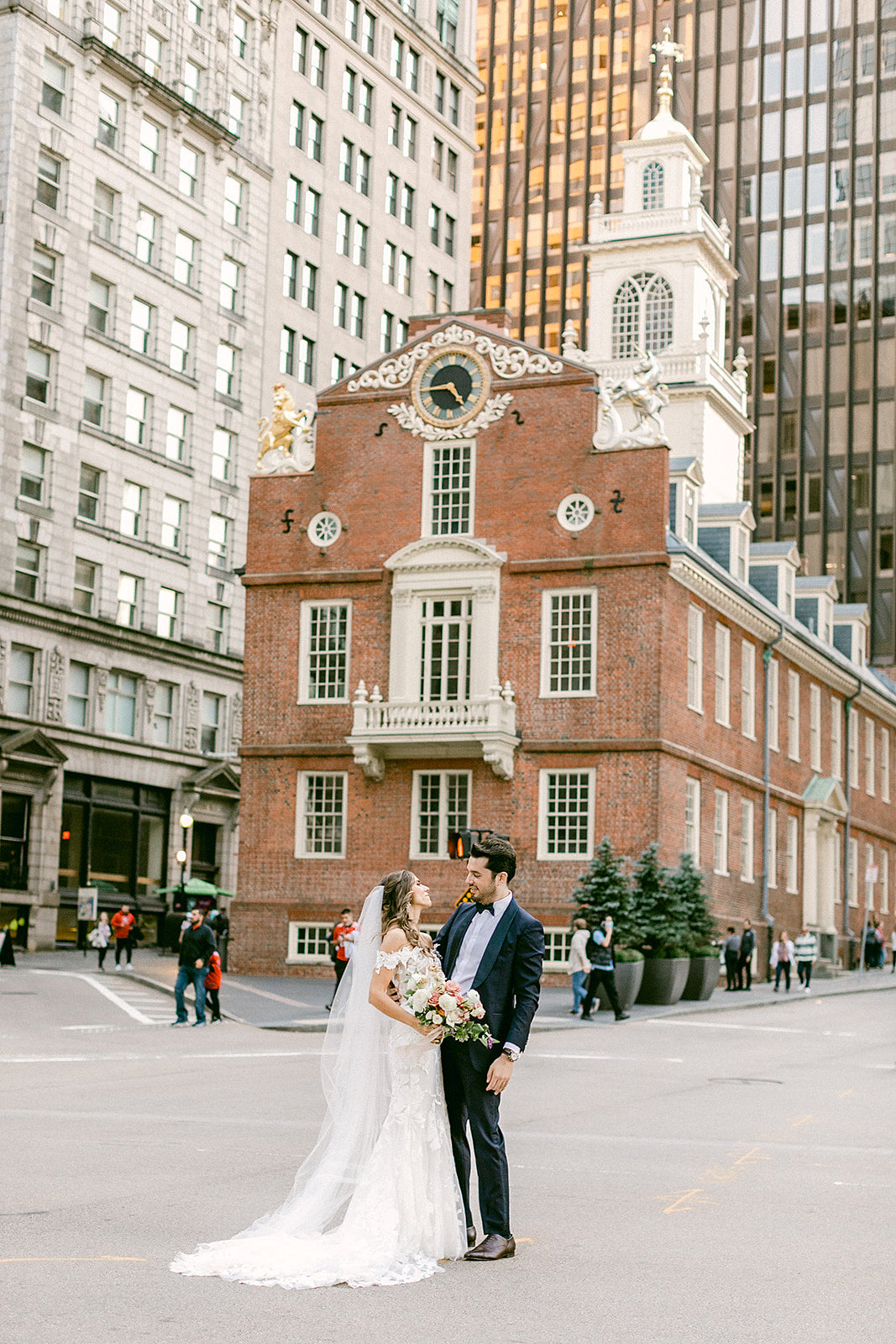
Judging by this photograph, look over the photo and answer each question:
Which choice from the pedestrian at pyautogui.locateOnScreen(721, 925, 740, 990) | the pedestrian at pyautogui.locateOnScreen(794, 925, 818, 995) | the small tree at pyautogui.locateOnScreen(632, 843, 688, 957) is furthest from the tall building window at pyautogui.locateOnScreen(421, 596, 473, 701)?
the pedestrian at pyautogui.locateOnScreen(794, 925, 818, 995)

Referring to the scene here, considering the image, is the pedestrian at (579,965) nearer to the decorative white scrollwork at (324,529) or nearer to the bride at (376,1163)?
the decorative white scrollwork at (324,529)

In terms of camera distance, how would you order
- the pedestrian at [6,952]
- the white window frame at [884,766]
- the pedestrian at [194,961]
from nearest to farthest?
the pedestrian at [194,961], the pedestrian at [6,952], the white window frame at [884,766]

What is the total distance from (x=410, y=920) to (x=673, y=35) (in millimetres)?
99266

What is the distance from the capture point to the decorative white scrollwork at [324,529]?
129ft

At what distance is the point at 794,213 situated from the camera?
9256cm

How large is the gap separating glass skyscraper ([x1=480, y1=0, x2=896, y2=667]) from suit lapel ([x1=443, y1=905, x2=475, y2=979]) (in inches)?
2932

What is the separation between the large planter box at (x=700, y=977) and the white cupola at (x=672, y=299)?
19.5 metres

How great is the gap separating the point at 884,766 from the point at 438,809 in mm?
26218

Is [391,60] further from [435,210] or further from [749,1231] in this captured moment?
[749,1231]

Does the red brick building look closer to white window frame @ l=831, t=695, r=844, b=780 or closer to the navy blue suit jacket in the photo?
white window frame @ l=831, t=695, r=844, b=780

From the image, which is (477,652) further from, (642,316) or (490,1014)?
(490,1014)

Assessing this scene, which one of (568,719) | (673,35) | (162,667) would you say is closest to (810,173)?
(673,35)

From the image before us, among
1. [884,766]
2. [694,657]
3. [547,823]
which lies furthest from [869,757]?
[547,823]

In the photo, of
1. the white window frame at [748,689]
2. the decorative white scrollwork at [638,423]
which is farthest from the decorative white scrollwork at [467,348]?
the white window frame at [748,689]
